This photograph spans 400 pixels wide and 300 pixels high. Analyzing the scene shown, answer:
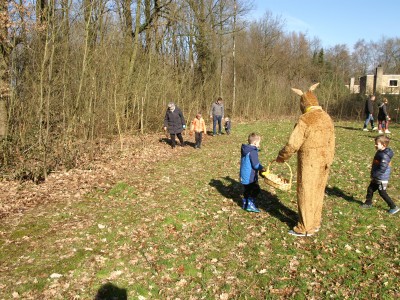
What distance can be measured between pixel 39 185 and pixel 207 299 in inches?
242

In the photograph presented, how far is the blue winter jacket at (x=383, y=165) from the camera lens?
6352 millimetres

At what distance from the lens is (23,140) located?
9.30 meters

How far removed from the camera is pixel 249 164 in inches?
252

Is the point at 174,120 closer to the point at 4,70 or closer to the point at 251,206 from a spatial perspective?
the point at 4,70

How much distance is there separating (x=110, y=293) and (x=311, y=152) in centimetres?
371

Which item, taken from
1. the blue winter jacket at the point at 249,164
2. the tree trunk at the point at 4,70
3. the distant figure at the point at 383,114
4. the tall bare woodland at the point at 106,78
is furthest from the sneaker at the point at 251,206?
the distant figure at the point at 383,114

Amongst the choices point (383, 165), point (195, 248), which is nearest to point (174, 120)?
point (195, 248)

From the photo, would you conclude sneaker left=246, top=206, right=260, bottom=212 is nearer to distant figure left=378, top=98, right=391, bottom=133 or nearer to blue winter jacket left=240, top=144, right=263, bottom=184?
blue winter jacket left=240, top=144, right=263, bottom=184

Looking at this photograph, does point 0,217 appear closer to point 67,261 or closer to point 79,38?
point 67,261

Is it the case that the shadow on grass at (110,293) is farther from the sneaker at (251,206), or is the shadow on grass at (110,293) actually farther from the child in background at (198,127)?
the child in background at (198,127)

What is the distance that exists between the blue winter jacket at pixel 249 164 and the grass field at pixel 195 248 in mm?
846

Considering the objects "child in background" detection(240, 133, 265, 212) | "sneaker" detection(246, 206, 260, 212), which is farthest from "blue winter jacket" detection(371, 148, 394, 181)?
"sneaker" detection(246, 206, 260, 212)

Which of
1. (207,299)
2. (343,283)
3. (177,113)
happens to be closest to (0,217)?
(207,299)

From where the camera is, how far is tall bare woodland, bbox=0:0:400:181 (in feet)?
29.4
